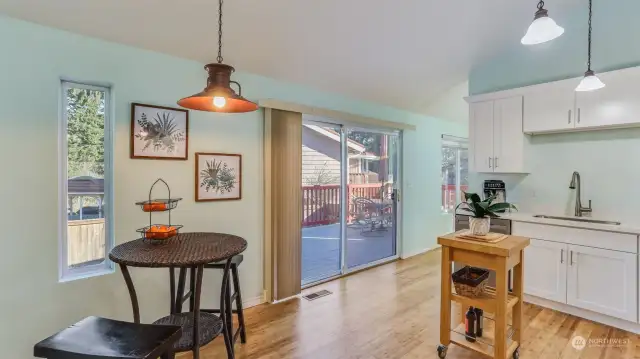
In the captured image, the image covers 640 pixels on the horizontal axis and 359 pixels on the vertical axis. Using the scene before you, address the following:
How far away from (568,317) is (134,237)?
392 cm

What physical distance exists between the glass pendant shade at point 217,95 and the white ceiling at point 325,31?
0.97 metres

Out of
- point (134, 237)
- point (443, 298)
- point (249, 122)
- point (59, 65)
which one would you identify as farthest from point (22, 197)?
point (443, 298)

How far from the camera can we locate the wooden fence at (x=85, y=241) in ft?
8.01

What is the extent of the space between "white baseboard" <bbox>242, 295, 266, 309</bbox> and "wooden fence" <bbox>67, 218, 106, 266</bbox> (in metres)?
1.32

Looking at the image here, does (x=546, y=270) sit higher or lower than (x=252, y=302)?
higher

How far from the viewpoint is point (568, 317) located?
310cm

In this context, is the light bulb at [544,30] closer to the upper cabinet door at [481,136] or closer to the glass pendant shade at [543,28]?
the glass pendant shade at [543,28]

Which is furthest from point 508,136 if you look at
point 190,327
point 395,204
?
point 190,327

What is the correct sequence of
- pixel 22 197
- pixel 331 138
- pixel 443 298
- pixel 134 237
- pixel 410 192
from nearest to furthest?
pixel 22 197, pixel 443 298, pixel 134 237, pixel 331 138, pixel 410 192

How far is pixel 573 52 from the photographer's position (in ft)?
11.1

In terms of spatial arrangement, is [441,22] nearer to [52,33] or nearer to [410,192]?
[410,192]

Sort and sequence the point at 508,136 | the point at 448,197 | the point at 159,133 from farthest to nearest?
the point at 448,197 → the point at 508,136 → the point at 159,133

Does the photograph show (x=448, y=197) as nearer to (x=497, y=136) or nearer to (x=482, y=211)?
(x=497, y=136)

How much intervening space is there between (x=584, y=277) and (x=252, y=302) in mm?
3123
